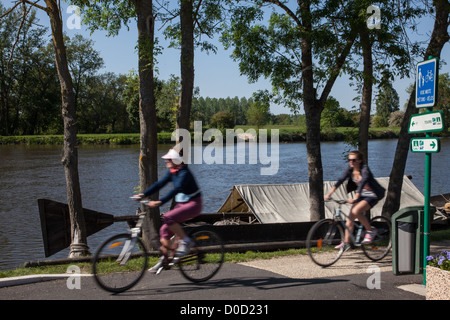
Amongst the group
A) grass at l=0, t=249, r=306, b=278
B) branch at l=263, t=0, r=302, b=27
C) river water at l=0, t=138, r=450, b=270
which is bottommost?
river water at l=0, t=138, r=450, b=270

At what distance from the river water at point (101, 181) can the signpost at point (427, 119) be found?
9.13m

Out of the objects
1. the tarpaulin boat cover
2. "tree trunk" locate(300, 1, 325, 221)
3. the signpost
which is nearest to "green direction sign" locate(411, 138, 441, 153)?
the signpost

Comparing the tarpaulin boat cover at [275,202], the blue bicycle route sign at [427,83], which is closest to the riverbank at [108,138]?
the tarpaulin boat cover at [275,202]

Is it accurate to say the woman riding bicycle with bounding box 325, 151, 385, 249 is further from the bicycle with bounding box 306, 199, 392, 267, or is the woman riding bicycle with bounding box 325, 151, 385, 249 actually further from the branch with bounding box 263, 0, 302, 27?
the branch with bounding box 263, 0, 302, 27

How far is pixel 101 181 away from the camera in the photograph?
37469mm

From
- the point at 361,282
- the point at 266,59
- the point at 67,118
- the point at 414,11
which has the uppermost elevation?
the point at 414,11

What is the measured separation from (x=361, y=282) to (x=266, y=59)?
8794 mm

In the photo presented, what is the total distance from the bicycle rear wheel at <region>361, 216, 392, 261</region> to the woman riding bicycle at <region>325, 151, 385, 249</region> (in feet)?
0.78

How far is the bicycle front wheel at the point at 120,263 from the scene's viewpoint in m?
6.34

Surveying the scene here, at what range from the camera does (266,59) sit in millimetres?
14234

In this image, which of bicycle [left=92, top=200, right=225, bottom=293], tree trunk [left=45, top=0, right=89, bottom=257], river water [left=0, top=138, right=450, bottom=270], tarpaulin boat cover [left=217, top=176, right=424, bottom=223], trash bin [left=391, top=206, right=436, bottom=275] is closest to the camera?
bicycle [left=92, top=200, right=225, bottom=293]

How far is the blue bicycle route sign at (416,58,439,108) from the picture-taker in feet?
20.6
